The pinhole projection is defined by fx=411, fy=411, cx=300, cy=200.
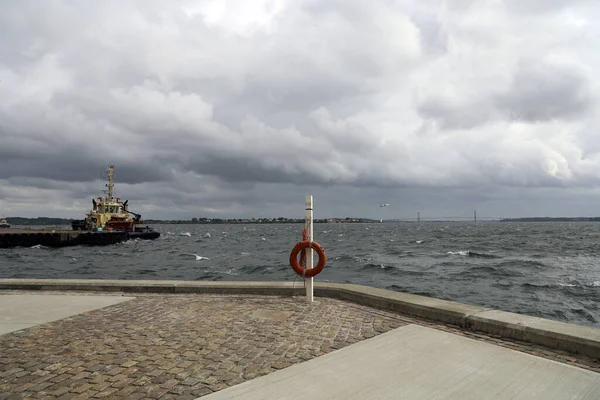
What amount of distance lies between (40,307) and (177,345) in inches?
142

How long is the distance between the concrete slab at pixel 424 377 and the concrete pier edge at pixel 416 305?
2.01 ft

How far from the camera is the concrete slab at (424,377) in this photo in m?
3.47

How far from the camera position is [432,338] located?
496 cm

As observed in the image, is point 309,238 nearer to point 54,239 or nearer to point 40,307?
point 40,307

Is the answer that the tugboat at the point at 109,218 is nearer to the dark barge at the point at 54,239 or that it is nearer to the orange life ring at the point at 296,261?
the dark barge at the point at 54,239

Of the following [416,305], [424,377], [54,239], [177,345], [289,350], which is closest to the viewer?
[424,377]

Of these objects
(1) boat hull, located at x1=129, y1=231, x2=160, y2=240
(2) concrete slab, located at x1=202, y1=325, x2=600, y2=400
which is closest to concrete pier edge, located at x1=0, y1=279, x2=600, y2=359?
(2) concrete slab, located at x1=202, y1=325, x2=600, y2=400

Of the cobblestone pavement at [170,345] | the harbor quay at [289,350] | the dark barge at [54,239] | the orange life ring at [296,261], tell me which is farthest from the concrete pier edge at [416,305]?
the dark barge at [54,239]

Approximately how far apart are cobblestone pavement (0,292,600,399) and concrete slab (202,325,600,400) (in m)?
0.27

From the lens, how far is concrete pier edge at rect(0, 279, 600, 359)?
15.4 feet

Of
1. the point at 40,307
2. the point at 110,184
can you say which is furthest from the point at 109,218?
the point at 40,307

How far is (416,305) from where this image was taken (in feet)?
20.4

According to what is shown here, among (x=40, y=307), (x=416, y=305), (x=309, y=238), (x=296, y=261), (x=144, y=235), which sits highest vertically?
(x=309, y=238)

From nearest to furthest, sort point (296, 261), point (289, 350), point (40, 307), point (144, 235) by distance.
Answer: point (289, 350)
point (40, 307)
point (296, 261)
point (144, 235)
